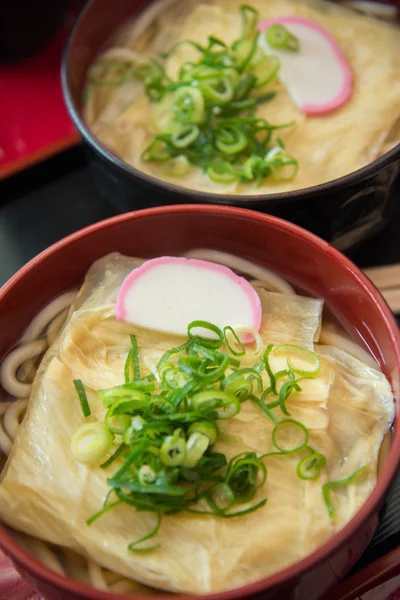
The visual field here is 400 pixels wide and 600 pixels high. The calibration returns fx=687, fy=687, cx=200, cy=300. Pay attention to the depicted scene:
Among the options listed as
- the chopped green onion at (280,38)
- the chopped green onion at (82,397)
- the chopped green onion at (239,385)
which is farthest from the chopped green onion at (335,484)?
the chopped green onion at (280,38)

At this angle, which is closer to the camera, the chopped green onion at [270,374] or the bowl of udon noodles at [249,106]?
the chopped green onion at [270,374]

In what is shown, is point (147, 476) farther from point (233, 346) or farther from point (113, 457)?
point (233, 346)

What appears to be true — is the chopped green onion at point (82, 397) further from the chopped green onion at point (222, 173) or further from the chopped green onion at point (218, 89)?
the chopped green onion at point (218, 89)

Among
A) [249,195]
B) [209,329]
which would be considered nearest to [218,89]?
[249,195]

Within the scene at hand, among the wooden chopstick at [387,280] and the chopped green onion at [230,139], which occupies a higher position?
the chopped green onion at [230,139]

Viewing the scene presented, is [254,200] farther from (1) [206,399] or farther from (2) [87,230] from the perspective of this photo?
(1) [206,399]

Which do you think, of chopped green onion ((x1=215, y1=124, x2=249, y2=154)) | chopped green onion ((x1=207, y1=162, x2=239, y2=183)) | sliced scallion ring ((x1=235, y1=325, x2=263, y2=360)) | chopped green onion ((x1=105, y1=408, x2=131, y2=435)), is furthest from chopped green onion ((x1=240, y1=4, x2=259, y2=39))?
chopped green onion ((x1=105, y1=408, x2=131, y2=435))
